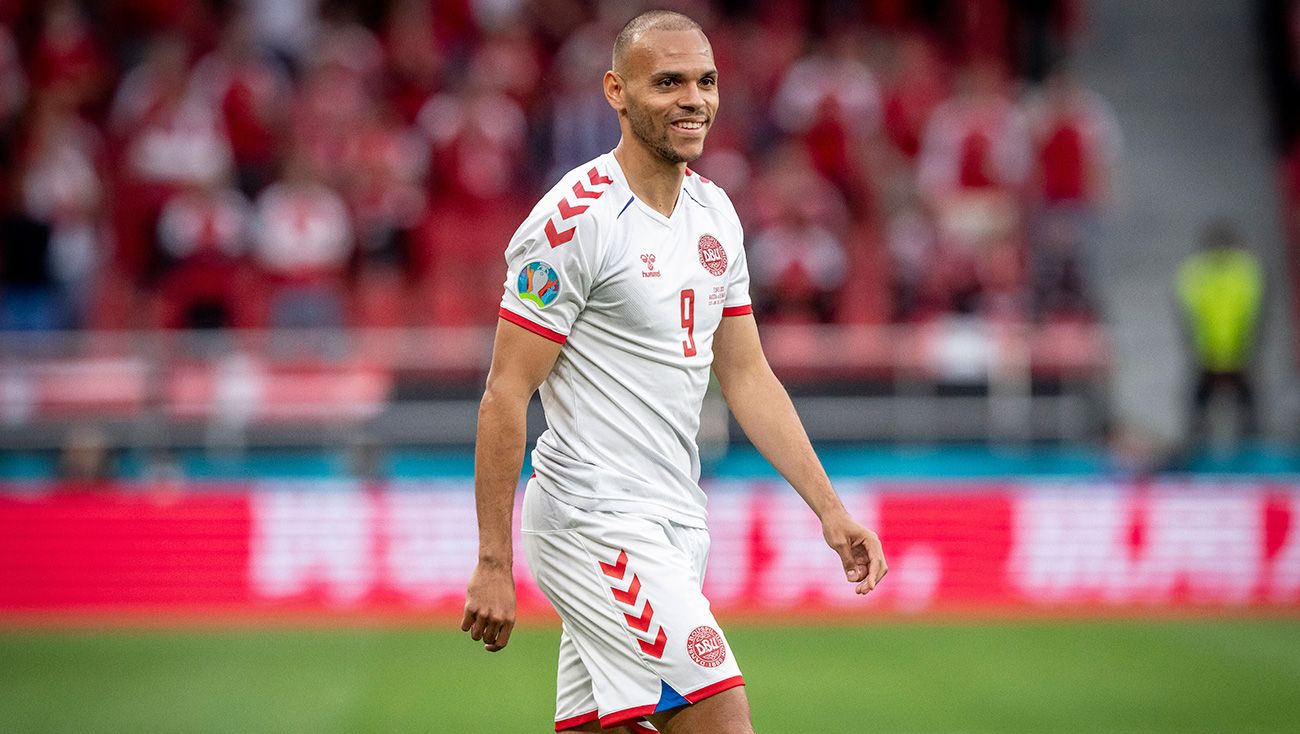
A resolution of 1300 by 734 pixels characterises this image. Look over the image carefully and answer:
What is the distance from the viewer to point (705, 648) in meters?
3.93

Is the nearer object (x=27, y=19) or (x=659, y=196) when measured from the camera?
(x=659, y=196)

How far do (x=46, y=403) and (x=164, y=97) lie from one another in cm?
443

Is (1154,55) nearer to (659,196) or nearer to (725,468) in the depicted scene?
(725,468)

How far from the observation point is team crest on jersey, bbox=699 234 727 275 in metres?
4.21

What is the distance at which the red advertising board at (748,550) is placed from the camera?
10781 millimetres

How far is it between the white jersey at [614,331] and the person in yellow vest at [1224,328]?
1197 centimetres

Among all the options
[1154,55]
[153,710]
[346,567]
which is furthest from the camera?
[1154,55]

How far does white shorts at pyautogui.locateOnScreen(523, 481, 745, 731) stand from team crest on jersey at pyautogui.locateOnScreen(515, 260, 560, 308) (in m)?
0.57

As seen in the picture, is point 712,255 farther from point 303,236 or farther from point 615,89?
point 303,236

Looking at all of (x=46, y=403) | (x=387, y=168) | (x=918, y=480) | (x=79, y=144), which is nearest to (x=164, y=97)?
(x=79, y=144)

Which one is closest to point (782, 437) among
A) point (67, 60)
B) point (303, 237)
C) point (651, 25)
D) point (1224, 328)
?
point (651, 25)

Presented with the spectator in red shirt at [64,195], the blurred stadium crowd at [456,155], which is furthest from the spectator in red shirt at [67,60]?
the spectator in red shirt at [64,195]

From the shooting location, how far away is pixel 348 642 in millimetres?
10117

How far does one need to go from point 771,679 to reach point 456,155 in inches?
315
